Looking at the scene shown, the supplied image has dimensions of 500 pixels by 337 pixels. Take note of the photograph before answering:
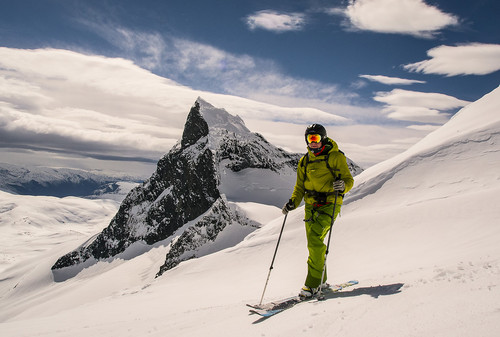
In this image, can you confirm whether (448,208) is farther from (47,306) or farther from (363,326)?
(47,306)

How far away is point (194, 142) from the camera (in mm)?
76750

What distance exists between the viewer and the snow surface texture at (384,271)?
11.5 feet

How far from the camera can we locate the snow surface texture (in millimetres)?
3520

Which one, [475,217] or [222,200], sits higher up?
[475,217]

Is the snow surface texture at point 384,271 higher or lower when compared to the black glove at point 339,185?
lower

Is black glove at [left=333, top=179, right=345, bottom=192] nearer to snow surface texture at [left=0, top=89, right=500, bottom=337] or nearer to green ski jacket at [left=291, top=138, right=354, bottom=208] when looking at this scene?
green ski jacket at [left=291, top=138, right=354, bottom=208]

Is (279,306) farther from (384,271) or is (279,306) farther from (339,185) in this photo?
(384,271)

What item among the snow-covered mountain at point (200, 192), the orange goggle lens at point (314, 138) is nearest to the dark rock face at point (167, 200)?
the snow-covered mountain at point (200, 192)

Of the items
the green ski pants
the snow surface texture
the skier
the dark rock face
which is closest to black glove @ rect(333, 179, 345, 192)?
the skier

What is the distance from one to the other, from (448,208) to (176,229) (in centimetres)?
6693

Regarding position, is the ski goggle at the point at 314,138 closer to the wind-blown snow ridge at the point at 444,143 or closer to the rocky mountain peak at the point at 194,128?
the wind-blown snow ridge at the point at 444,143

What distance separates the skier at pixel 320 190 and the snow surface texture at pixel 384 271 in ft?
2.94

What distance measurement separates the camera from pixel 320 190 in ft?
21.0

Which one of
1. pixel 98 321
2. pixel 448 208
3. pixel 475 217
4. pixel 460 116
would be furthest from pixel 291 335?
pixel 460 116
